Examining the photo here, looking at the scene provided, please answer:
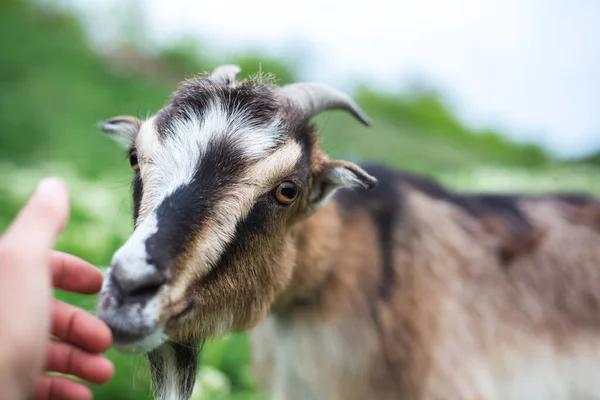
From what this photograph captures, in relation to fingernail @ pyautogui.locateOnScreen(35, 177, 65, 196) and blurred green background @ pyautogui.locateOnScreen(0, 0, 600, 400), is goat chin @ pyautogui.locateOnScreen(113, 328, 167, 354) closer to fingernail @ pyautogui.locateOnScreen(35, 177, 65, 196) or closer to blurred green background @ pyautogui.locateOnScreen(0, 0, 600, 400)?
fingernail @ pyautogui.locateOnScreen(35, 177, 65, 196)

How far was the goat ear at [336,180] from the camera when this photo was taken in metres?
3.29

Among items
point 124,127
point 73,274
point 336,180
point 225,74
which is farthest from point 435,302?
point 73,274

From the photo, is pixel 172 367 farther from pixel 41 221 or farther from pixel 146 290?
pixel 41 221

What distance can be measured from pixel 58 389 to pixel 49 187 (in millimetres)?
754

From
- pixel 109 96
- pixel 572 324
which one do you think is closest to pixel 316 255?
pixel 572 324

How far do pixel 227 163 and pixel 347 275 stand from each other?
162 cm

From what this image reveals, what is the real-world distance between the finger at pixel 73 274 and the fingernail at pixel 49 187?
496 mm

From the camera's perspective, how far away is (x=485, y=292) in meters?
4.78

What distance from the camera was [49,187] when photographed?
2012 millimetres

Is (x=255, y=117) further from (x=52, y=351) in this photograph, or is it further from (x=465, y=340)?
(x=465, y=340)

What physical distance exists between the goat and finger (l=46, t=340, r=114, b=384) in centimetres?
13

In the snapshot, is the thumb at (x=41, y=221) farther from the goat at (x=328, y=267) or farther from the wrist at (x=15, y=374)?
the goat at (x=328, y=267)

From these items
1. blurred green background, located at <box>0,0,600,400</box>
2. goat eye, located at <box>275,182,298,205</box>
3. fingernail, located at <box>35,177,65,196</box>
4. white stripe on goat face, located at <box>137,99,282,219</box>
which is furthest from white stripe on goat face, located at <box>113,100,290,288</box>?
blurred green background, located at <box>0,0,600,400</box>

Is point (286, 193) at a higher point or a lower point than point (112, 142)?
higher
